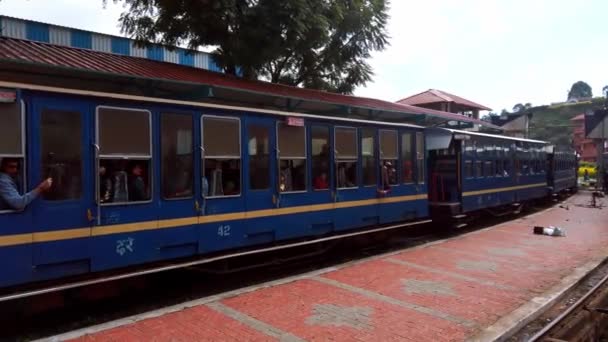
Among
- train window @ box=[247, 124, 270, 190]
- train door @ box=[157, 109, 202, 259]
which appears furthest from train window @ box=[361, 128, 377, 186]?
train door @ box=[157, 109, 202, 259]

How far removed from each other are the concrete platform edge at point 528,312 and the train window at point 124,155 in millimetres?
4489

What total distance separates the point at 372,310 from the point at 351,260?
3364 millimetres

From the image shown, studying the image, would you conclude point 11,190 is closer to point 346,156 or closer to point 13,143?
point 13,143

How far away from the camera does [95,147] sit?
575 centimetres

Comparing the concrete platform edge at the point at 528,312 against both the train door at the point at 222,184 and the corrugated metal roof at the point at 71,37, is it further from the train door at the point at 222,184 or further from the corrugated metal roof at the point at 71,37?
the corrugated metal roof at the point at 71,37

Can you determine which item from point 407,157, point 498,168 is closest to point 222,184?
point 407,157

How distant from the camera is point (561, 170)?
26.7m

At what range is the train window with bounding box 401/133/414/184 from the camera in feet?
36.1

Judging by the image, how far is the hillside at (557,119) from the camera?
309ft

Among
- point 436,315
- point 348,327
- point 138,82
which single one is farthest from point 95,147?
point 436,315

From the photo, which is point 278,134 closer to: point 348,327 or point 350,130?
point 350,130

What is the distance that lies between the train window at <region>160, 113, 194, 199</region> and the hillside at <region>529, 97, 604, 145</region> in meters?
94.8

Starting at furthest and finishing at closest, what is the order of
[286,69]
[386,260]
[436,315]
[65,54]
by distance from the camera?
[286,69] → [386,260] → [65,54] → [436,315]

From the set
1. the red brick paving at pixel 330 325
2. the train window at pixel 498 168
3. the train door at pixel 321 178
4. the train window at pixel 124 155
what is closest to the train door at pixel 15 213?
the train window at pixel 124 155
